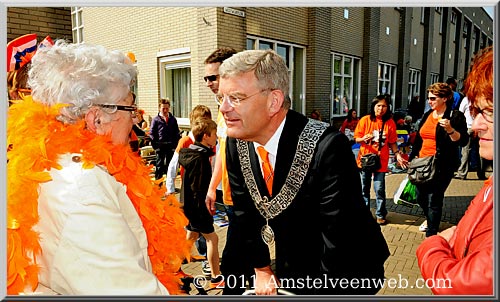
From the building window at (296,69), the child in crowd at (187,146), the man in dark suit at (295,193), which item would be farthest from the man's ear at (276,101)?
the building window at (296,69)

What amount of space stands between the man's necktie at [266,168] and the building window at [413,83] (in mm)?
12847

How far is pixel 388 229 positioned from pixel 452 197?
220 centimetres

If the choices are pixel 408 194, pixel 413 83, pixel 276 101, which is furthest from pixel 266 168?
pixel 413 83

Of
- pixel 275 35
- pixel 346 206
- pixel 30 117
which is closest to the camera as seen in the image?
pixel 30 117

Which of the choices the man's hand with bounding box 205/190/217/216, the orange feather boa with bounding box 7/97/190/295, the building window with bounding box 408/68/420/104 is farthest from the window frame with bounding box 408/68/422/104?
the orange feather boa with bounding box 7/97/190/295

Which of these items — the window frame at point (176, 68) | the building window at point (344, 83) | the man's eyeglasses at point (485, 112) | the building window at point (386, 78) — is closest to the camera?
the man's eyeglasses at point (485, 112)

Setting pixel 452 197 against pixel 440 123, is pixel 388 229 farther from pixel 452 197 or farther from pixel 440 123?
pixel 452 197

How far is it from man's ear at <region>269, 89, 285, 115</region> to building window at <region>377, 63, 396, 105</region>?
A: 909cm

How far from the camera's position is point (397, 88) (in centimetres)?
1221

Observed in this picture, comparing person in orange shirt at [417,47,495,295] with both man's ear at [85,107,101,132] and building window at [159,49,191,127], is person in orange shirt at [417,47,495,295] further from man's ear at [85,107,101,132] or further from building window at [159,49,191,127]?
building window at [159,49,191,127]

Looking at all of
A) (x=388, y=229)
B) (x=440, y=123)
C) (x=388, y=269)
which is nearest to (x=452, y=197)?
(x=388, y=229)

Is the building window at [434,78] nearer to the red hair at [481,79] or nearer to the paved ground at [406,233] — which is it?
the paved ground at [406,233]

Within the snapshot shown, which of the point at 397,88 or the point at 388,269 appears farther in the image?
the point at 397,88

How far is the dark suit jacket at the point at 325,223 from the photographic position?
4.94ft
